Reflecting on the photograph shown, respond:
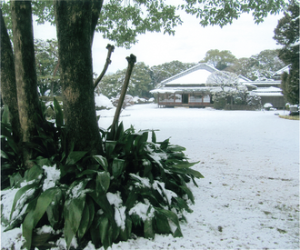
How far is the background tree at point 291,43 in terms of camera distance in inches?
452

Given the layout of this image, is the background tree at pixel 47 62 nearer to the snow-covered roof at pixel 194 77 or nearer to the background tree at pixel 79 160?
the background tree at pixel 79 160

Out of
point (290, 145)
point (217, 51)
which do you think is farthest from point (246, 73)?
point (290, 145)

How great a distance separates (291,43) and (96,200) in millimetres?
13745

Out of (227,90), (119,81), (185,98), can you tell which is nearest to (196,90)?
(185,98)

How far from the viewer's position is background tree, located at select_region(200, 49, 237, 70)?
39.8 m

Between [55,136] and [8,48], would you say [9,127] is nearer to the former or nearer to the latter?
A: [55,136]

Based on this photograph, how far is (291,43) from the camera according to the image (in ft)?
38.1

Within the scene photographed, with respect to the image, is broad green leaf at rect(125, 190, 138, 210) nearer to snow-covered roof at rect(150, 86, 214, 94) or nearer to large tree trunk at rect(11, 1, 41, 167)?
large tree trunk at rect(11, 1, 41, 167)

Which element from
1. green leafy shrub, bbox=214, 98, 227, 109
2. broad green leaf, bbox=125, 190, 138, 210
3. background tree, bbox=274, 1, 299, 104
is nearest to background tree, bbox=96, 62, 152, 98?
green leafy shrub, bbox=214, 98, 227, 109

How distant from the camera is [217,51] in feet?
136

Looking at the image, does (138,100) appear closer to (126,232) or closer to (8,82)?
(8,82)

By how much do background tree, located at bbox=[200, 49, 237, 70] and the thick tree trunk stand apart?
4130cm

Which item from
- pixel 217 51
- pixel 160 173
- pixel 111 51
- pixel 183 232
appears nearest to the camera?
pixel 183 232

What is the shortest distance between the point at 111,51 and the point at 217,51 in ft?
141
